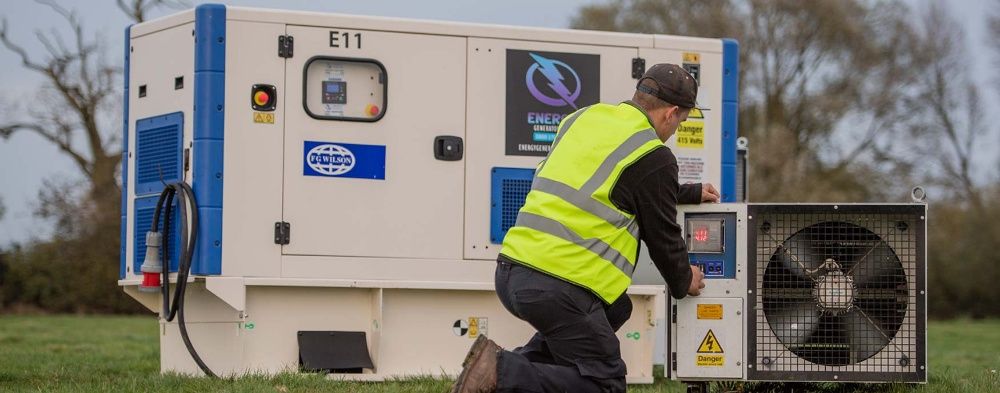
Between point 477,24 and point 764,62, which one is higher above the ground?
point 764,62

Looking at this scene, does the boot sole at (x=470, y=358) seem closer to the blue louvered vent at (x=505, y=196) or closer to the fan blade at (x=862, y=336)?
the fan blade at (x=862, y=336)

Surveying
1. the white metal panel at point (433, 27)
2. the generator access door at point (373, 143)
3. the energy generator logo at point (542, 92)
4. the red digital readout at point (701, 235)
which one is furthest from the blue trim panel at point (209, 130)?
the red digital readout at point (701, 235)

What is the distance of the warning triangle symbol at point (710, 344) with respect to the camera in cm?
641

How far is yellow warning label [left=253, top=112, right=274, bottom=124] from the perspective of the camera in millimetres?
8125

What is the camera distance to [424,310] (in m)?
8.38

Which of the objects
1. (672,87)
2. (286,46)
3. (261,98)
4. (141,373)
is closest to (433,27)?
(286,46)

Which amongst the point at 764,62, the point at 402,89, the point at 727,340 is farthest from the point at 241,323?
the point at 764,62

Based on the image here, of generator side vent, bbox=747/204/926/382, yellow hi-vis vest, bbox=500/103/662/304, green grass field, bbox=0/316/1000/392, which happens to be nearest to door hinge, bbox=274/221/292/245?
green grass field, bbox=0/316/1000/392

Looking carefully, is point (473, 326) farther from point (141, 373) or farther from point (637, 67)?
point (141, 373)

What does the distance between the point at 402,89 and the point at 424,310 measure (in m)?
1.34

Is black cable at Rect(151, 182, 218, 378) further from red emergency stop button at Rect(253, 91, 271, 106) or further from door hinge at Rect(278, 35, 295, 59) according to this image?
door hinge at Rect(278, 35, 295, 59)

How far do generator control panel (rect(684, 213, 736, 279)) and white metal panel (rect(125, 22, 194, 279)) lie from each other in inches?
126

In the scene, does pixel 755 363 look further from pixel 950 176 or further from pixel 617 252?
pixel 950 176

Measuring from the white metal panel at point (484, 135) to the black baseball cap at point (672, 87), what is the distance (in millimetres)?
2767
